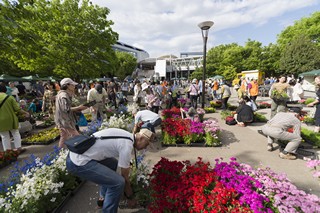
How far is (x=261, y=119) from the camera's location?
804cm

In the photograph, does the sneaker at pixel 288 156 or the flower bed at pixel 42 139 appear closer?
the sneaker at pixel 288 156

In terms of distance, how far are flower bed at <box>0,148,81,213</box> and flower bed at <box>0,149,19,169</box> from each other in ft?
7.19

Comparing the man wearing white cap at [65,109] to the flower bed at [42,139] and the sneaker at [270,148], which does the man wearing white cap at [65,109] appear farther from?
the sneaker at [270,148]

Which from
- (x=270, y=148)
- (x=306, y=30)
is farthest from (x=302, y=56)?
(x=270, y=148)

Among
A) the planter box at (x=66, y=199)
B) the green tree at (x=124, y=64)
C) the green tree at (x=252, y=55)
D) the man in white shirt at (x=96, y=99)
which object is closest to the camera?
the planter box at (x=66, y=199)

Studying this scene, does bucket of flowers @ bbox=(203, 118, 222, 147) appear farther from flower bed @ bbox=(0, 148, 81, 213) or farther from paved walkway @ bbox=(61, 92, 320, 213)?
flower bed @ bbox=(0, 148, 81, 213)

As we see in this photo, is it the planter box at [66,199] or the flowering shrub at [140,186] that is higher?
the flowering shrub at [140,186]

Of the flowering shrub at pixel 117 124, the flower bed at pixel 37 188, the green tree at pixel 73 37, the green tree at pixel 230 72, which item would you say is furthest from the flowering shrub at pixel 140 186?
the green tree at pixel 230 72

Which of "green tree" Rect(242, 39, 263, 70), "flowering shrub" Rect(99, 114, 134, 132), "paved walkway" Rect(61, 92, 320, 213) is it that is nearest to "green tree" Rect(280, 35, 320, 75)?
"green tree" Rect(242, 39, 263, 70)

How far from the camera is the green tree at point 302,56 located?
23.5m

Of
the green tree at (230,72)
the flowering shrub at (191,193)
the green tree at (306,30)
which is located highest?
the green tree at (306,30)

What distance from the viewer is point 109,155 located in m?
2.28

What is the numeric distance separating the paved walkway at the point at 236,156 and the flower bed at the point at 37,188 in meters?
0.32

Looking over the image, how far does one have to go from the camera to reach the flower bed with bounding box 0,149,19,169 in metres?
4.40
